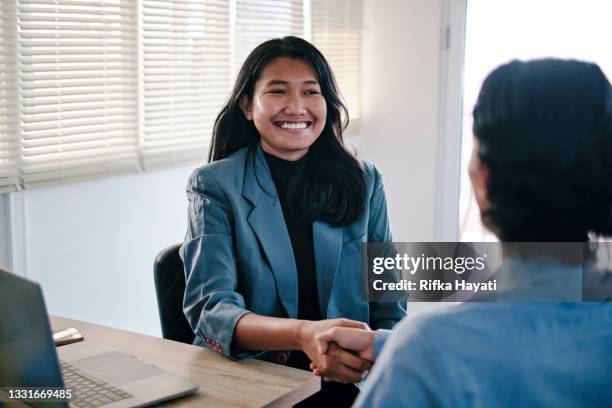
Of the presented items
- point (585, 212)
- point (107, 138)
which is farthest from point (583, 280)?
point (107, 138)

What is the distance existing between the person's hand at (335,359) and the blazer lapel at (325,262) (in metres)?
0.40

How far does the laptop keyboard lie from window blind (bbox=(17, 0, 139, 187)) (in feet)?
3.81

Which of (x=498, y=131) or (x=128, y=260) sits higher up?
(x=498, y=131)

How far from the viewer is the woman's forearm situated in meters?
1.51

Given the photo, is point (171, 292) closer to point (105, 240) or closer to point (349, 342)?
point (349, 342)

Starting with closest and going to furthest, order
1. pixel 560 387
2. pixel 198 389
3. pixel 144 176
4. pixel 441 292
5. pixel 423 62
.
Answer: pixel 560 387
pixel 198 389
pixel 441 292
pixel 144 176
pixel 423 62

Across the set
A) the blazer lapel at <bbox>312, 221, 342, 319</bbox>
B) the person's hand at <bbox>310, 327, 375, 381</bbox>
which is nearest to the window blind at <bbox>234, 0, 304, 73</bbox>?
the blazer lapel at <bbox>312, 221, 342, 319</bbox>

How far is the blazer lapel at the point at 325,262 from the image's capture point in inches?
73.4

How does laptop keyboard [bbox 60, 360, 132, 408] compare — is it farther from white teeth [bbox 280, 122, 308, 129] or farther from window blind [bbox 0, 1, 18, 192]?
window blind [bbox 0, 1, 18, 192]

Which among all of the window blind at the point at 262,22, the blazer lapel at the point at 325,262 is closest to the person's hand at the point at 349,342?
the blazer lapel at the point at 325,262

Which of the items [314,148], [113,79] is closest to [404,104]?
[113,79]

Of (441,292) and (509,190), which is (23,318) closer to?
(509,190)

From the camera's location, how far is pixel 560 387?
78 centimetres

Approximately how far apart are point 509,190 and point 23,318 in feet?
2.10
